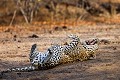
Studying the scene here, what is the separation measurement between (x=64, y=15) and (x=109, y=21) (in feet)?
5.57

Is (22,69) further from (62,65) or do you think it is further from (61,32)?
(61,32)

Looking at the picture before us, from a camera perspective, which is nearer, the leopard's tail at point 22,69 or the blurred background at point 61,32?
the blurred background at point 61,32

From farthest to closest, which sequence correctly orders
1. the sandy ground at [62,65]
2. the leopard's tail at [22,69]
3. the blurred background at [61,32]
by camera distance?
the leopard's tail at [22,69] → the blurred background at [61,32] → the sandy ground at [62,65]

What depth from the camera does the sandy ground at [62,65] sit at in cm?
552

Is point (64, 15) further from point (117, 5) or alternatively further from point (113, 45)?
point (113, 45)

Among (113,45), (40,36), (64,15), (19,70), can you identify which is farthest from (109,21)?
(19,70)

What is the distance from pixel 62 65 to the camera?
6.11 metres

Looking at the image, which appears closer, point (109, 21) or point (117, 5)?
point (109, 21)

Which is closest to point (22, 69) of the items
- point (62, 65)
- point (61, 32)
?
point (62, 65)

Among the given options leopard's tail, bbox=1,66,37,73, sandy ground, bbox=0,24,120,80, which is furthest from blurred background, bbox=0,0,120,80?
leopard's tail, bbox=1,66,37,73

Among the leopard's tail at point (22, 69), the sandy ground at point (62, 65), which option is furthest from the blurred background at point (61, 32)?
the leopard's tail at point (22, 69)

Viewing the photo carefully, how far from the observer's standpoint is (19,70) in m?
5.88

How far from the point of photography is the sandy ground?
552 cm

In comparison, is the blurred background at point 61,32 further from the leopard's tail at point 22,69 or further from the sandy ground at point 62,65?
the leopard's tail at point 22,69
